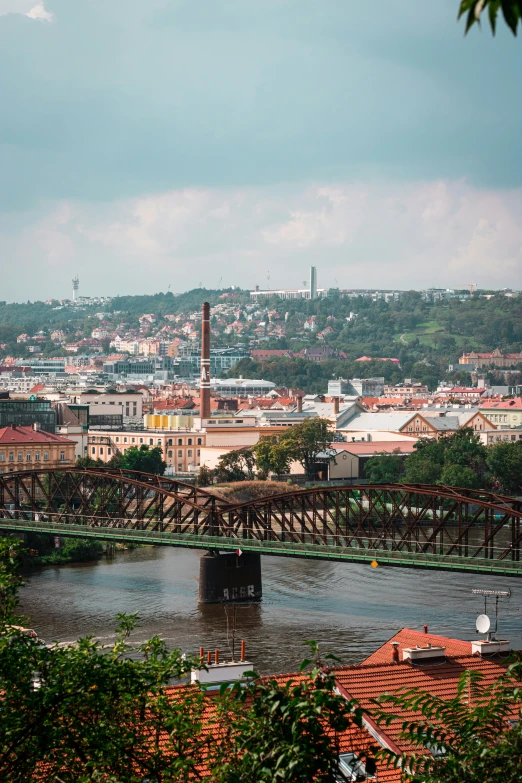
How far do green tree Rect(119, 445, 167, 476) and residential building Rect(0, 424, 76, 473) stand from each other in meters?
6.51

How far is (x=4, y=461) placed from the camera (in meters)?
75.0

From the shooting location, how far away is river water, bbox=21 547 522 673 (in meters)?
36.9

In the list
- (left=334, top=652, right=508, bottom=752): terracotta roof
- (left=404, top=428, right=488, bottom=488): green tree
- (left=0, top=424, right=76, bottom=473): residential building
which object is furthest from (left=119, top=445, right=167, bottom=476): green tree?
(left=334, top=652, right=508, bottom=752): terracotta roof

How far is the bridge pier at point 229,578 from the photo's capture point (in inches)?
1770

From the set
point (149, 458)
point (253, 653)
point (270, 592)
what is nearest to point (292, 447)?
point (149, 458)

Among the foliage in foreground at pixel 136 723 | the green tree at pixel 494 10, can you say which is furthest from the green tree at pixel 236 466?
the green tree at pixel 494 10

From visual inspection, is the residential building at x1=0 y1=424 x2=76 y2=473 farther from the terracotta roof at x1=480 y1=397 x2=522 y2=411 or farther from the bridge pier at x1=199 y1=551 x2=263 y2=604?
the terracotta roof at x1=480 y1=397 x2=522 y2=411

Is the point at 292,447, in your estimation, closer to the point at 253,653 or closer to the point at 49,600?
the point at 49,600

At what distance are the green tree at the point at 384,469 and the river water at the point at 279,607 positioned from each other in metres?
32.3

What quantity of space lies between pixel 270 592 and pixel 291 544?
374 centimetres

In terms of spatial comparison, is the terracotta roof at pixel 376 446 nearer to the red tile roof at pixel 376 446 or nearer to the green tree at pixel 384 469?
the red tile roof at pixel 376 446

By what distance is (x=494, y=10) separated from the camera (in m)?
6.87

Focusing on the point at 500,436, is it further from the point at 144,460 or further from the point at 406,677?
the point at 406,677

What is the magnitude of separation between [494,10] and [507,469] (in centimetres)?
8158
